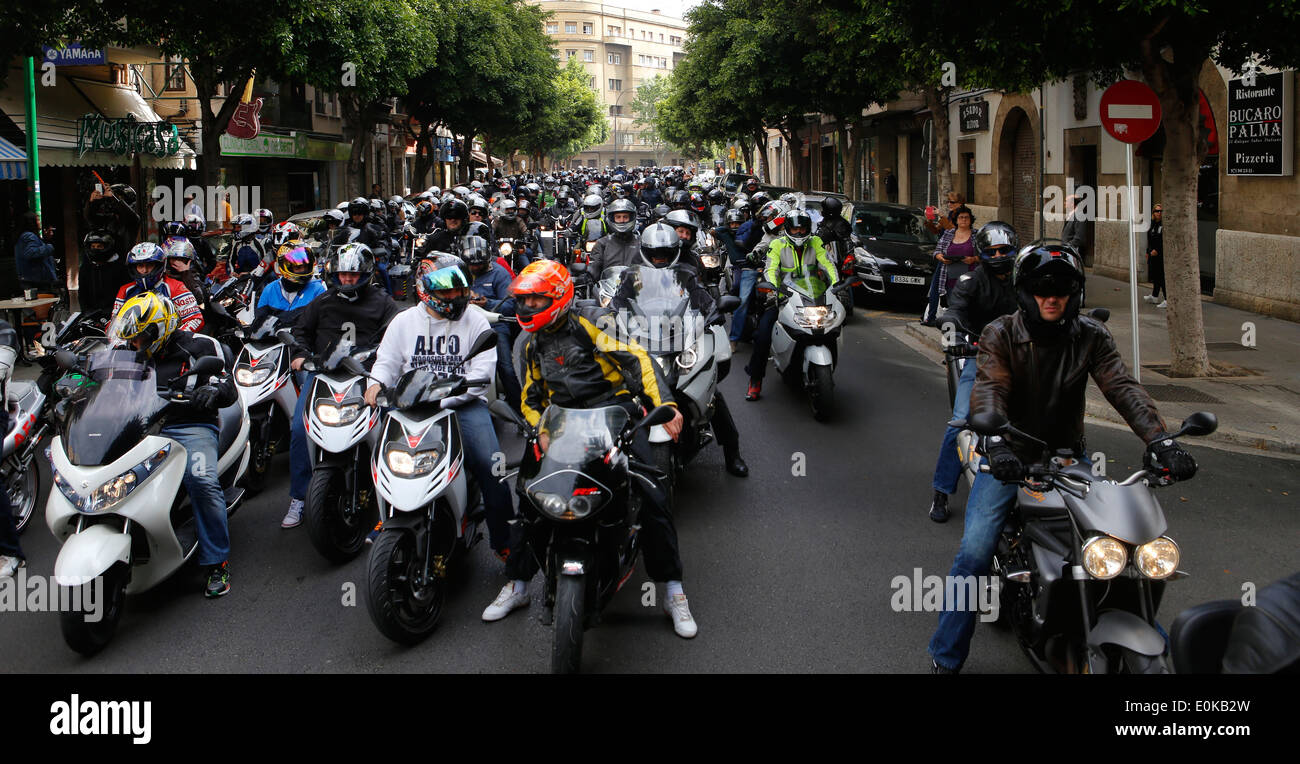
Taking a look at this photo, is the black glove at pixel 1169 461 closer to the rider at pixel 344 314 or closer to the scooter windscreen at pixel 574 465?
the scooter windscreen at pixel 574 465

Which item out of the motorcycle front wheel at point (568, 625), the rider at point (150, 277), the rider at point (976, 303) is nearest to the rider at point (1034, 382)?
the motorcycle front wheel at point (568, 625)

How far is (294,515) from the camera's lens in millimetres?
7148

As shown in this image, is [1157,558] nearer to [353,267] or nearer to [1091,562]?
[1091,562]

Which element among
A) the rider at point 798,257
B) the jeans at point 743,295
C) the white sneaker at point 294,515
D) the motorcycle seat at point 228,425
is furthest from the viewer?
the jeans at point 743,295

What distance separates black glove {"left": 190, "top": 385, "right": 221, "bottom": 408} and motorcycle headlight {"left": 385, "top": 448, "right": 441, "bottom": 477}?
1.10m

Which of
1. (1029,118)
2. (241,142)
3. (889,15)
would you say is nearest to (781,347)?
(889,15)

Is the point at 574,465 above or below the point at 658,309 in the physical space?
below

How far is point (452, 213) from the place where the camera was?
1245cm

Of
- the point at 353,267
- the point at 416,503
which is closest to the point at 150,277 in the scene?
the point at 353,267

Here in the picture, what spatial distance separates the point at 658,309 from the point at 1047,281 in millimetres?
3601

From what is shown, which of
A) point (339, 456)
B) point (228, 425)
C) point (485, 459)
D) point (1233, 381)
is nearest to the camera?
point (485, 459)

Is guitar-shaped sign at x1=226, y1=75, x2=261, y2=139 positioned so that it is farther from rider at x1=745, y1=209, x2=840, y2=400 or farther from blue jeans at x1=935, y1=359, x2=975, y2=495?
blue jeans at x1=935, y1=359, x2=975, y2=495

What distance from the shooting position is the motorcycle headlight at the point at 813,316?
9633 mm

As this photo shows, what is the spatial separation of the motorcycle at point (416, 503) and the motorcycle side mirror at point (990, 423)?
2.03m
